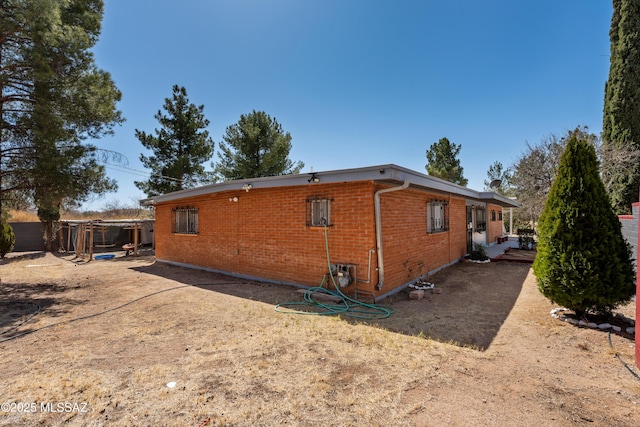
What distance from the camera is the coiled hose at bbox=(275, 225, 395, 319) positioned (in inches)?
209

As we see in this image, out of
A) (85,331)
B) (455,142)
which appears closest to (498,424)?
(85,331)

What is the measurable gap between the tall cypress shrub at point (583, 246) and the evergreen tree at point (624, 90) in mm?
14732

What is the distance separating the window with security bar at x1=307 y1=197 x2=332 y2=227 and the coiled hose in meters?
0.22

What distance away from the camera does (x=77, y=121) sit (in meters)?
8.30

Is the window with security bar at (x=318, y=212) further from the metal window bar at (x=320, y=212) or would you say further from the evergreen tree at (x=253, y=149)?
the evergreen tree at (x=253, y=149)

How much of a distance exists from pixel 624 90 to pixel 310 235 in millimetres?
18910

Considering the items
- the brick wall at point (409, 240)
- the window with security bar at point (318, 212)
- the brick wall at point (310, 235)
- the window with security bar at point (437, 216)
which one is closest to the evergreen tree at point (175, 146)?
the brick wall at point (310, 235)

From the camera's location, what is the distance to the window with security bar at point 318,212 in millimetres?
6645

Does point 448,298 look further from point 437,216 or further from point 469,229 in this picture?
point 469,229

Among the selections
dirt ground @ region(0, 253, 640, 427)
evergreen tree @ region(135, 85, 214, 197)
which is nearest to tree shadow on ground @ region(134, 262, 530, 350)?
dirt ground @ region(0, 253, 640, 427)

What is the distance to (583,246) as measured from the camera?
4383 mm

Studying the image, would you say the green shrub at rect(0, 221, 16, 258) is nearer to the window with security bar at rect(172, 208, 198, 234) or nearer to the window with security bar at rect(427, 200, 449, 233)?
the window with security bar at rect(172, 208, 198, 234)

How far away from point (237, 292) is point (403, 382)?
5.00 m

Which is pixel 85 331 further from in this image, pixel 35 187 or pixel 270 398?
pixel 35 187
